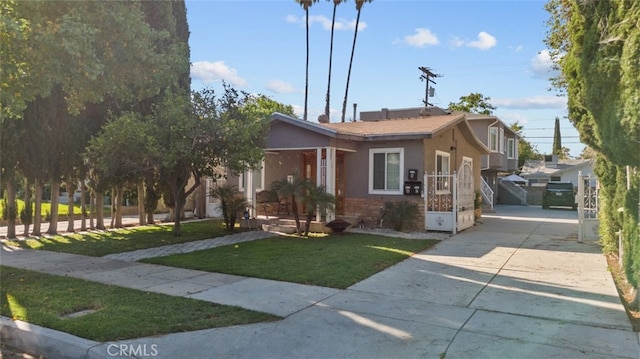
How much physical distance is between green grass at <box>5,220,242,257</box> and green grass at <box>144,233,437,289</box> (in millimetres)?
1922

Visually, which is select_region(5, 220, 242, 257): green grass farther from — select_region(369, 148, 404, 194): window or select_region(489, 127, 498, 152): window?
select_region(489, 127, 498, 152): window

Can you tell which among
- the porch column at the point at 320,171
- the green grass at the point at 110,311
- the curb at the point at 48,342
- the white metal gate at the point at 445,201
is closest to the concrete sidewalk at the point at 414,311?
the curb at the point at 48,342

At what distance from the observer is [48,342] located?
14.8 feet

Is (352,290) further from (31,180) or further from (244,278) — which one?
(31,180)

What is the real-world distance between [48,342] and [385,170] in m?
11.0

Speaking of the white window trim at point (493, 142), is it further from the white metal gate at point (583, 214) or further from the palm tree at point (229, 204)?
the palm tree at point (229, 204)

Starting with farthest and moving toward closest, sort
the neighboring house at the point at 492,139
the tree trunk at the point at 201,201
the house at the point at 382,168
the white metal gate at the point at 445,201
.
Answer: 1. the neighboring house at the point at 492,139
2. the tree trunk at the point at 201,201
3. the house at the point at 382,168
4. the white metal gate at the point at 445,201

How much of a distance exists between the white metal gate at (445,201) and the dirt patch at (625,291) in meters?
4.49

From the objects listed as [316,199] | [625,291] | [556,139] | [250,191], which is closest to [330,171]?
[316,199]

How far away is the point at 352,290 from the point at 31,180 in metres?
10.6

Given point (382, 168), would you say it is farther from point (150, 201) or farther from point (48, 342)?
point (48, 342)

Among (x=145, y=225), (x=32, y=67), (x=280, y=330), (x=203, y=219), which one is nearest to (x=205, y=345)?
(x=280, y=330)

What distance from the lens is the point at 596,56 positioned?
15.3 feet

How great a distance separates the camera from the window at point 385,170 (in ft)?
45.7
